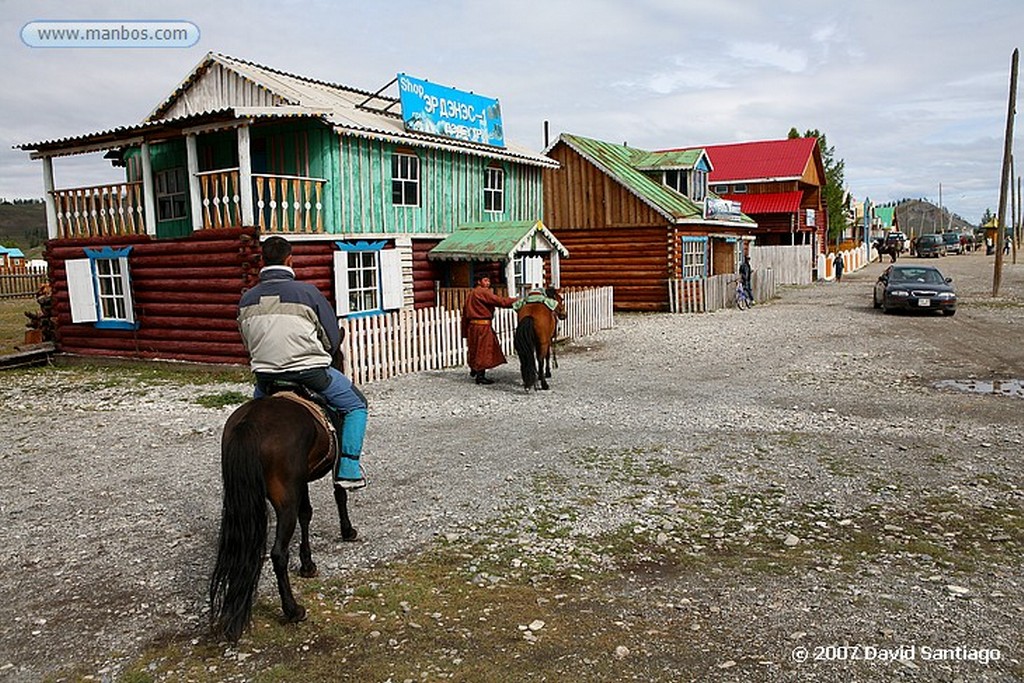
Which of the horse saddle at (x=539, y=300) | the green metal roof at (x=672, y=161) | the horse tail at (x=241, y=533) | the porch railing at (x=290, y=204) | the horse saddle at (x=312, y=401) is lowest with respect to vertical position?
the horse tail at (x=241, y=533)

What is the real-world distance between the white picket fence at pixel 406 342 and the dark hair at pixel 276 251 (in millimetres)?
7759

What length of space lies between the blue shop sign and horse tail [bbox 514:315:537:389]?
7.79 m

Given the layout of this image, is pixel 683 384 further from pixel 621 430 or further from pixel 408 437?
pixel 408 437

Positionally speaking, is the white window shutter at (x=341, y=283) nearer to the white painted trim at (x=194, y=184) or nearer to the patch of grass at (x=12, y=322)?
the white painted trim at (x=194, y=184)

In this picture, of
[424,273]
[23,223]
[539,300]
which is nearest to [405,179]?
[424,273]

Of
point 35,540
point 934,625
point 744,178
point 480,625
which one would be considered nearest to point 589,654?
point 480,625

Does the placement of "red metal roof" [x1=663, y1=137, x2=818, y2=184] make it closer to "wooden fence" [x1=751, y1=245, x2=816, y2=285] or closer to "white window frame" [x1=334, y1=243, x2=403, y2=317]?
"wooden fence" [x1=751, y1=245, x2=816, y2=285]

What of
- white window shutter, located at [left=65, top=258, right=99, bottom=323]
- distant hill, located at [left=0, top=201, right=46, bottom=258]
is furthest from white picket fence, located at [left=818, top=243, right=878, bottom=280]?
distant hill, located at [left=0, top=201, right=46, bottom=258]

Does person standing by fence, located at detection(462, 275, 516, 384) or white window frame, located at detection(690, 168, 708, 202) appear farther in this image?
white window frame, located at detection(690, 168, 708, 202)

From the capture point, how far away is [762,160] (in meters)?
44.7

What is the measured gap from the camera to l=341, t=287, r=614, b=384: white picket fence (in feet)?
43.9

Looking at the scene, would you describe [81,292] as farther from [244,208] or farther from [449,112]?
[449,112]

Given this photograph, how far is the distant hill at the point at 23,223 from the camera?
339ft

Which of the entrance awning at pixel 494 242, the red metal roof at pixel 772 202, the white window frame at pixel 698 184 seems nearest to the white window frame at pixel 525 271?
the entrance awning at pixel 494 242
